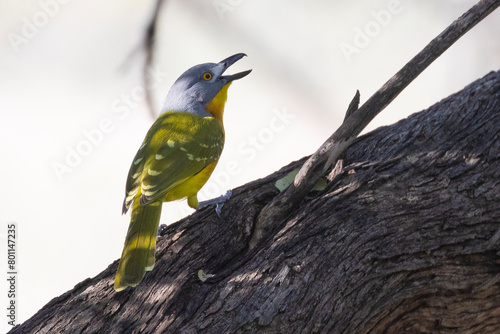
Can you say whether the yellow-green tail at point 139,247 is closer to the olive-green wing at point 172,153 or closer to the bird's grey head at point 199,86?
the olive-green wing at point 172,153

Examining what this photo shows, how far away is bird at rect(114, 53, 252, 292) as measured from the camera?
3273mm

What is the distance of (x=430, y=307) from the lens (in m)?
2.97

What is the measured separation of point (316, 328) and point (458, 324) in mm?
842

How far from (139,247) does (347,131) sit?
1388 mm

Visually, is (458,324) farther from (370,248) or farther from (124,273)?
(124,273)

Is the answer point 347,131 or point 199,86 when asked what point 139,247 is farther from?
point 199,86

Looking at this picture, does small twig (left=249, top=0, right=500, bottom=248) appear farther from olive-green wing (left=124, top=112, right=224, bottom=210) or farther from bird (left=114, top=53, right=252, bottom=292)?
olive-green wing (left=124, top=112, right=224, bottom=210)

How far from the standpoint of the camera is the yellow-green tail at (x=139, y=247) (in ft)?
10.1

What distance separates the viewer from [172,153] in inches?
159

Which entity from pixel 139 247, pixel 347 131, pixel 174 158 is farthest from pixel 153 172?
pixel 347 131

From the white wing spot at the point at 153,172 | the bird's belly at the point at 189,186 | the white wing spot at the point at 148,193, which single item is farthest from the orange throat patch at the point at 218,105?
the white wing spot at the point at 148,193

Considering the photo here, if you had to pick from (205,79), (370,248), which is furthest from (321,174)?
(205,79)

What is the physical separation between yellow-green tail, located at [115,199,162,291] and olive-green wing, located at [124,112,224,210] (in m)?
0.09

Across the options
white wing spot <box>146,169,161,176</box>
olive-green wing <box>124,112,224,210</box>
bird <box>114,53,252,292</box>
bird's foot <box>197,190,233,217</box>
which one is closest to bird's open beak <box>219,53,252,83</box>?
bird <box>114,53,252,292</box>
